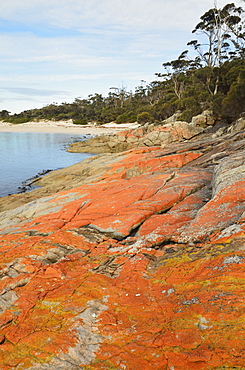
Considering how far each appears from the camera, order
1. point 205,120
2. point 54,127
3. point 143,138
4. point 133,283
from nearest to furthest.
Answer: point 133,283, point 205,120, point 143,138, point 54,127

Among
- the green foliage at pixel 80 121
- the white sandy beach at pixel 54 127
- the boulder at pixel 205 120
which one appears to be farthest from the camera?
the green foliage at pixel 80 121

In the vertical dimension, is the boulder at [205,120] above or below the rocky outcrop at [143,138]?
above

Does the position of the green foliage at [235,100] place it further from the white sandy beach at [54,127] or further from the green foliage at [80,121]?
the green foliage at [80,121]

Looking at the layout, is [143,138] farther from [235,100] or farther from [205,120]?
[235,100]

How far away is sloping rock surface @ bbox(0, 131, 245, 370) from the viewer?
3.63 metres

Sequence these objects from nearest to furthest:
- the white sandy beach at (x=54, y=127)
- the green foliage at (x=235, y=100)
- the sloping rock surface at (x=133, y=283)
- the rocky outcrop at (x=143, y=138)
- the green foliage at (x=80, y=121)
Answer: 1. the sloping rock surface at (x=133, y=283)
2. the green foliage at (x=235, y=100)
3. the rocky outcrop at (x=143, y=138)
4. the white sandy beach at (x=54, y=127)
5. the green foliage at (x=80, y=121)

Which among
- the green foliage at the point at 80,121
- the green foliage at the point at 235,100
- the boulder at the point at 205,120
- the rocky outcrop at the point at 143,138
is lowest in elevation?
the rocky outcrop at the point at 143,138

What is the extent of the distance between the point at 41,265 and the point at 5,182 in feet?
72.0

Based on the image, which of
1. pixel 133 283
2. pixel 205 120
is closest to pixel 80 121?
pixel 205 120

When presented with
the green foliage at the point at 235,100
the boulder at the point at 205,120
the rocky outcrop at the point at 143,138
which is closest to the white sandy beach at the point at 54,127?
the rocky outcrop at the point at 143,138

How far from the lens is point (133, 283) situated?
17.9ft

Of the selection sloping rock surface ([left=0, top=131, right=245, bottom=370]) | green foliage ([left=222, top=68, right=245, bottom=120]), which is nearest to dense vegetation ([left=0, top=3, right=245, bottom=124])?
green foliage ([left=222, top=68, right=245, bottom=120])

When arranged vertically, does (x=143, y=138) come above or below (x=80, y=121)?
below

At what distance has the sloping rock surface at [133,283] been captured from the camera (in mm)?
3629
